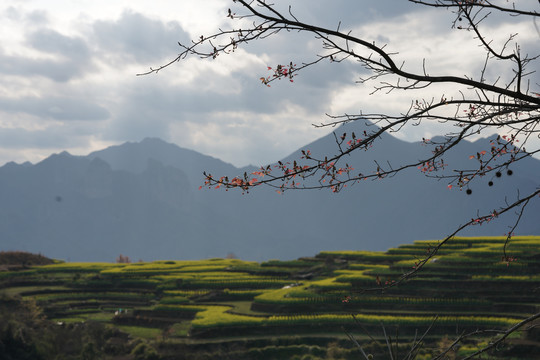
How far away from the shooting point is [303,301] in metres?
24.2

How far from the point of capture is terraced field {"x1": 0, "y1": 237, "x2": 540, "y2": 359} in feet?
67.4

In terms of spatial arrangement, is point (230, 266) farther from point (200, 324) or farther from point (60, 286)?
point (200, 324)

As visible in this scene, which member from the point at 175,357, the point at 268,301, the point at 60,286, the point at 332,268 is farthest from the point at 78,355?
the point at 332,268

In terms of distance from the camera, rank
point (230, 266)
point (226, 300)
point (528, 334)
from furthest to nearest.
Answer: point (230, 266), point (226, 300), point (528, 334)

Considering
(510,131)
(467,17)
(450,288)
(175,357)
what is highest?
(467,17)

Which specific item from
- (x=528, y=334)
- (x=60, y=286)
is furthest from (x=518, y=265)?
(x=60, y=286)

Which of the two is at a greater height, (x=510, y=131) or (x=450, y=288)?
(x=510, y=131)

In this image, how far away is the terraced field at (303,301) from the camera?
20547 mm

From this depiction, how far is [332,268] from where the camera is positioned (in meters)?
35.0

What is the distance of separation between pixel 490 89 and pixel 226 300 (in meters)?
26.5

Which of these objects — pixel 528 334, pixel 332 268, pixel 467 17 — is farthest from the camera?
pixel 332 268

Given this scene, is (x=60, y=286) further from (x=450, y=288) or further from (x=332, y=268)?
(x=450, y=288)

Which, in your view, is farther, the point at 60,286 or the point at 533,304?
the point at 60,286

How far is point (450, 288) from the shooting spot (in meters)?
24.7
